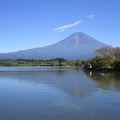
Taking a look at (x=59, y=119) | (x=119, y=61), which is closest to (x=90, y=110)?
(x=59, y=119)

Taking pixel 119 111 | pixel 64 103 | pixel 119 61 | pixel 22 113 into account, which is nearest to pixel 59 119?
pixel 22 113

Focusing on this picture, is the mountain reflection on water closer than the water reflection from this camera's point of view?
No

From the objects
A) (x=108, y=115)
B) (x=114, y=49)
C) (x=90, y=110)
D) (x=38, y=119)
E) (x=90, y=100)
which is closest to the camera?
(x=38, y=119)

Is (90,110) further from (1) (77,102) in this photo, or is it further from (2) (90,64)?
(2) (90,64)

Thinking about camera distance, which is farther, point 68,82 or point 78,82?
point 68,82

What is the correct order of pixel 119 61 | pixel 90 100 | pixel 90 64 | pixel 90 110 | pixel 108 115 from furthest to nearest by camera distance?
pixel 90 64, pixel 119 61, pixel 90 100, pixel 90 110, pixel 108 115

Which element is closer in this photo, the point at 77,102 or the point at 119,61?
the point at 77,102

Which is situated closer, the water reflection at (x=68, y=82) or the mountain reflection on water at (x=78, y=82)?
the water reflection at (x=68, y=82)

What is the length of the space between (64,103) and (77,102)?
734 mm

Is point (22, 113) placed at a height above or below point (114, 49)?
below

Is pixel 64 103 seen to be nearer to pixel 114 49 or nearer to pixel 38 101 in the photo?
pixel 38 101

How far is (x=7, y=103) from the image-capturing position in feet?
49.2

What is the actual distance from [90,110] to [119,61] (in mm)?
37077

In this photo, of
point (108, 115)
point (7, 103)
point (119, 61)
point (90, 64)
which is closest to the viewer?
point (108, 115)
